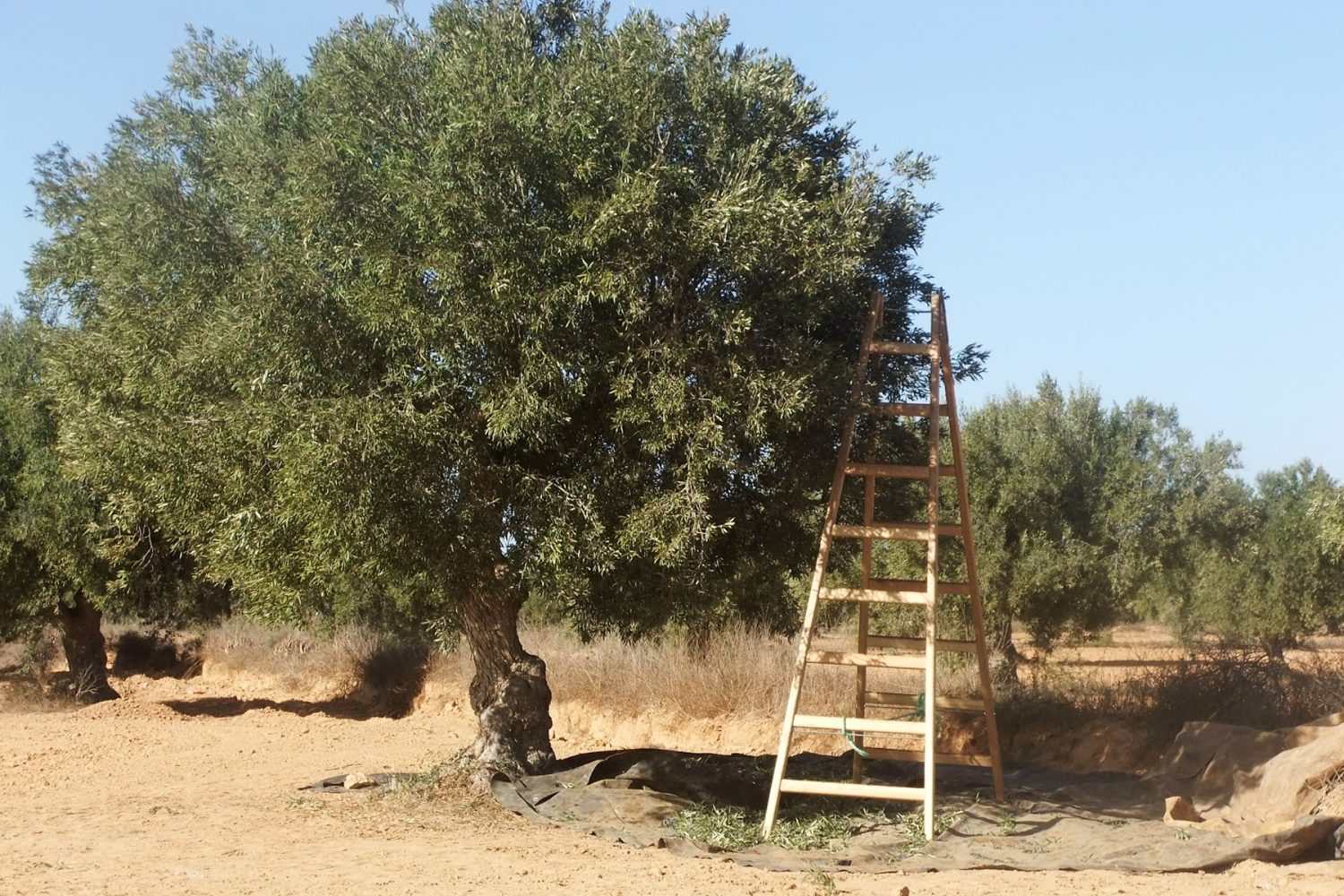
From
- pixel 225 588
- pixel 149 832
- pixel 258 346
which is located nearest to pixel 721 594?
pixel 258 346

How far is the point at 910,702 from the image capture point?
35.4 feet

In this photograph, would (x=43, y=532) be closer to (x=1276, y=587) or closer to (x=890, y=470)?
(x=890, y=470)

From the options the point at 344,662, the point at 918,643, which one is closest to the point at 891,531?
the point at 918,643

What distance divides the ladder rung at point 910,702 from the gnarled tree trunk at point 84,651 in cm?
1713

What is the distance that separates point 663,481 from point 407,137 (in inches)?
141

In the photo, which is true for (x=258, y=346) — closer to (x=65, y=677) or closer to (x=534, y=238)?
(x=534, y=238)

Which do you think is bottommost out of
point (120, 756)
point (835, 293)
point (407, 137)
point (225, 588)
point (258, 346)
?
point (120, 756)

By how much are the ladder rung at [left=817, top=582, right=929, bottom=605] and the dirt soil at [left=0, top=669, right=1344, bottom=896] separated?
85.6 inches

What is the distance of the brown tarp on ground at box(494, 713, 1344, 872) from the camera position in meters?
8.56

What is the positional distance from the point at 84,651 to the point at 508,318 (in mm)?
17414

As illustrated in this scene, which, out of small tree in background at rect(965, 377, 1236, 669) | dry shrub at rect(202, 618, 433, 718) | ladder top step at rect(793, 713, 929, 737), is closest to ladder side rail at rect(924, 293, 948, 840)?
ladder top step at rect(793, 713, 929, 737)

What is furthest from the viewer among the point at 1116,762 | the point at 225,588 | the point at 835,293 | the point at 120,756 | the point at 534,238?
the point at 225,588

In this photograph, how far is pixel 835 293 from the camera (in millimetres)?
10094

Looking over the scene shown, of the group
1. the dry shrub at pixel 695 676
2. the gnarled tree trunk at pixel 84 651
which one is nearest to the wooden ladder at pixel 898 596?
the dry shrub at pixel 695 676
